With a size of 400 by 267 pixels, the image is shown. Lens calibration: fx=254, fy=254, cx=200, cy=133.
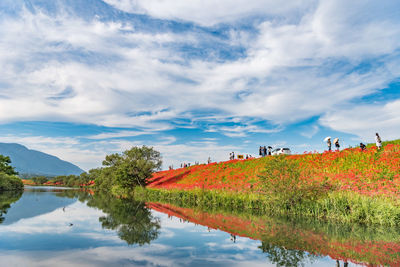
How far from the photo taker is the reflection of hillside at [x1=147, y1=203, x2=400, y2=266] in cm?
1034

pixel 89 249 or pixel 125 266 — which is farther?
pixel 89 249

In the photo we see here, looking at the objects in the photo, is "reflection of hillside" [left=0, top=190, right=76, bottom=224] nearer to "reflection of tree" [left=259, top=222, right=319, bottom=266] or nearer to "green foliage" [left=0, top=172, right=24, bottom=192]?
"reflection of tree" [left=259, top=222, right=319, bottom=266]

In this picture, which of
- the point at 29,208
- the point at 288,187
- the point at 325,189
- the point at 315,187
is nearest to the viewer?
the point at 288,187

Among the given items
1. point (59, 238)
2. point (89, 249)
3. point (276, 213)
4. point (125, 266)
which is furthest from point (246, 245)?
point (276, 213)

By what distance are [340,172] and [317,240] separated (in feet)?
73.4

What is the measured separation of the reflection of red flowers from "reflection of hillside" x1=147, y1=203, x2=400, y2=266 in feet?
25.4

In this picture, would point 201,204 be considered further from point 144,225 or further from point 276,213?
point 144,225

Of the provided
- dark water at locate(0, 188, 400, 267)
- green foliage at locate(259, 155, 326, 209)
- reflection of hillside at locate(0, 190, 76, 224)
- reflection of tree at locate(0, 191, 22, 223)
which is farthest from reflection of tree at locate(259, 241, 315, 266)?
reflection of tree at locate(0, 191, 22, 223)

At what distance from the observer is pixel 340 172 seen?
32125 millimetres

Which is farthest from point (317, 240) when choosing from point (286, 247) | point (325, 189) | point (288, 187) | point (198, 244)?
point (325, 189)

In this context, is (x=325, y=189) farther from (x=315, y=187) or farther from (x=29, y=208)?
(x=29, y=208)

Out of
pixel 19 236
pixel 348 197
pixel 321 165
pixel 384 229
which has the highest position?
pixel 321 165

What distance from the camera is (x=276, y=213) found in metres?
23.2

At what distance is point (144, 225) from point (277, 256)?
10525 mm
